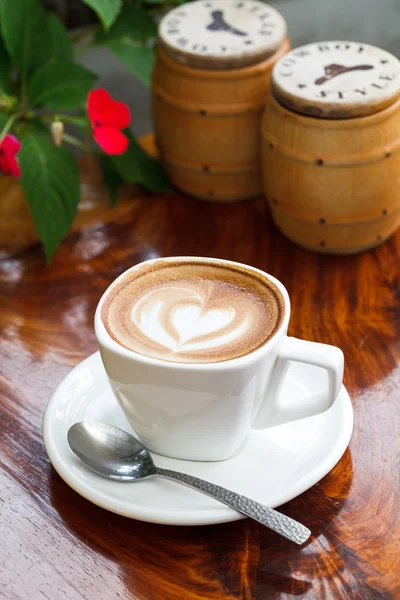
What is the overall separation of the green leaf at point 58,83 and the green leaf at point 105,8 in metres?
0.07

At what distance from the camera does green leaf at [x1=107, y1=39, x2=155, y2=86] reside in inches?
43.3

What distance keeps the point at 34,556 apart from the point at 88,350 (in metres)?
0.25

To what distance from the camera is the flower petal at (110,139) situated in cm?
93

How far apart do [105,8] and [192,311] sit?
0.51 m

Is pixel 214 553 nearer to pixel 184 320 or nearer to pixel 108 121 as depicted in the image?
pixel 184 320

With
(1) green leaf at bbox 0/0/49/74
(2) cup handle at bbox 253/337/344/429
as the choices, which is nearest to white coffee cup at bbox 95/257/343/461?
(2) cup handle at bbox 253/337/344/429

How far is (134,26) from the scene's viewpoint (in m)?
1.13

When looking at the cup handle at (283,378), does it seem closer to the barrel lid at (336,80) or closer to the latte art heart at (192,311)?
the latte art heart at (192,311)

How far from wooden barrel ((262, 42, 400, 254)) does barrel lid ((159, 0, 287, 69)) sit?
64mm

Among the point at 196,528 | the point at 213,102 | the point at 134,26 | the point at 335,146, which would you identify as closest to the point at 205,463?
the point at 196,528

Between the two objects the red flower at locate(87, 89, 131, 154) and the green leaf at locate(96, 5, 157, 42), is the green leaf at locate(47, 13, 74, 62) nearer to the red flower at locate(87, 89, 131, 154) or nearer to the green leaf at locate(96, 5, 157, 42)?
the green leaf at locate(96, 5, 157, 42)

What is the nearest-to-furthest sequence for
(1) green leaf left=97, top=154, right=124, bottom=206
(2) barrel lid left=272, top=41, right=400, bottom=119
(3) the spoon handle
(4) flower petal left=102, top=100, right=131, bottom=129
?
1. (3) the spoon handle
2. (2) barrel lid left=272, top=41, right=400, bottom=119
3. (4) flower petal left=102, top=100, right=131, bottom=129
4. (1) green leaf left=97, top=154, right=124, bottom=206

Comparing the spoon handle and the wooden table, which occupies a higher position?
the spoon handle

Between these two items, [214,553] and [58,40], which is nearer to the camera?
[214,553]
